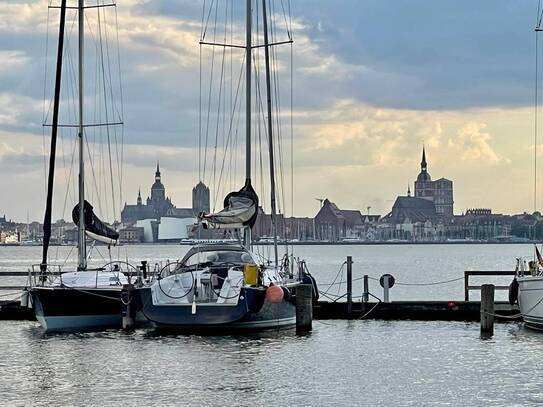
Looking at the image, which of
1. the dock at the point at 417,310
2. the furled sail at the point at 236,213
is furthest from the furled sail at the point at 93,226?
the furled sail at the point at 236,213

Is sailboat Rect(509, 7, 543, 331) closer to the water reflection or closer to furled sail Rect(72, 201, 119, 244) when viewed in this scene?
the water reflection

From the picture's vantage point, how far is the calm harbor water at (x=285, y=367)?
82.4 feet

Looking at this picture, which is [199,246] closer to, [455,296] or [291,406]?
[291,406]

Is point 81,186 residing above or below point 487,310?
above

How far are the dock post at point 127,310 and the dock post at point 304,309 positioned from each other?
501cm

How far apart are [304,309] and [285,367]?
6.42 m

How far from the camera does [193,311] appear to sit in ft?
111

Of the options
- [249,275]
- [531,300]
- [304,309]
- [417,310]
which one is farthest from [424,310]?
[249,275]

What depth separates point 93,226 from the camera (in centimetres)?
4088

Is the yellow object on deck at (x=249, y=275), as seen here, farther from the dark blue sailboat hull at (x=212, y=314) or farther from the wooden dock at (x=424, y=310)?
the wooden dock at (x=424, y=310)

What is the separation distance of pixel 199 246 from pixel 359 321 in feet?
21.3

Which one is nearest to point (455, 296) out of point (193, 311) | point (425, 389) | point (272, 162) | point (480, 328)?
point (272, 162)

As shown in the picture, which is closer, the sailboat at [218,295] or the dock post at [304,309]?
the sailboat at [218,295]

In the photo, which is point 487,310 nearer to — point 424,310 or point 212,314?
point 424,310
